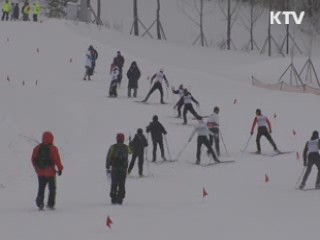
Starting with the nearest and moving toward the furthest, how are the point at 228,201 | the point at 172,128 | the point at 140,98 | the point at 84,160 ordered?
1. the point at 228,201
2. the point at 84,160
3. the point at 172,128
4. the point at 140,98

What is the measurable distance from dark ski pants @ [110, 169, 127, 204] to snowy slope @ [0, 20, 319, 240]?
1.05ft

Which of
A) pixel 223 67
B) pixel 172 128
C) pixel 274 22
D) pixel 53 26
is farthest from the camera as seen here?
pixel 274 22

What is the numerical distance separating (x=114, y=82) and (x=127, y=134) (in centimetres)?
565

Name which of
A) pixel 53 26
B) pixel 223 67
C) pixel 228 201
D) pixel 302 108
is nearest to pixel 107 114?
pixel 302 108

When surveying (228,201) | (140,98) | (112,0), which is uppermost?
(112,0)

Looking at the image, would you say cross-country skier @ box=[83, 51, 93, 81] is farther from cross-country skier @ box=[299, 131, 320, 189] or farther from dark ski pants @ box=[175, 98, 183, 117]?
cross-country skier @ box=[299, 131, 320, 189]

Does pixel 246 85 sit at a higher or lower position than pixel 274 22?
lower

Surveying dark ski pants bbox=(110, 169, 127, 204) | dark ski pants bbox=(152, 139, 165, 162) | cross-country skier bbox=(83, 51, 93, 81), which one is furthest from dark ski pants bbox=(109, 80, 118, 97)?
dark ski pants bbox=(110, 169, 127, 204)

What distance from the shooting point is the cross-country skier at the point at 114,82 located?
→ 29500 mm

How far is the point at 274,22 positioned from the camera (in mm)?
69125

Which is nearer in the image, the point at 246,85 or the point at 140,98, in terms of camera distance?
the point at 140,98

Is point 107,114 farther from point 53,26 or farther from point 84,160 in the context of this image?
point 53,26

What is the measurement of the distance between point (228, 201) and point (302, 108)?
17.3m

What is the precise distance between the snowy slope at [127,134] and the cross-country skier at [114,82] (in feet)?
1.17
